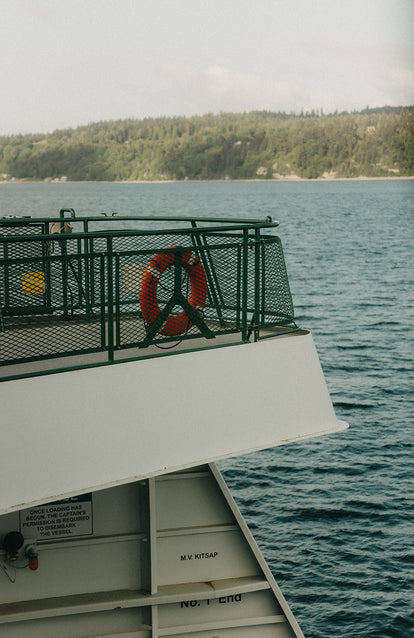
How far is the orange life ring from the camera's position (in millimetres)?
6898

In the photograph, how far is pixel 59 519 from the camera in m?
8.41

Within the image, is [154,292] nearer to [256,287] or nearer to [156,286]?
[156,286]

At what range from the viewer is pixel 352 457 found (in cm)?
2089

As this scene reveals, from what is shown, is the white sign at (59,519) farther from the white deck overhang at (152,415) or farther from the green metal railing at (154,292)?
the white deck overhang at (152,415)

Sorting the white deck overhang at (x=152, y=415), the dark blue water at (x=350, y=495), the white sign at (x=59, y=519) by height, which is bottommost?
the dark blue water at (x=350, y=495)

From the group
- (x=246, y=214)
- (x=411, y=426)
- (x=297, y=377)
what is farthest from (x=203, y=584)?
(x=246, y=214)

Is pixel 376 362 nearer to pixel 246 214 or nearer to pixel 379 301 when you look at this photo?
pixel 379 301

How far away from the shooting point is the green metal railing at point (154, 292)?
6.59 metres

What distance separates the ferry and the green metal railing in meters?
0.02

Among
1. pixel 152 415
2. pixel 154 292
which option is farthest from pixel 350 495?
pixel 152 415

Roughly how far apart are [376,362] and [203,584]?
23525mm

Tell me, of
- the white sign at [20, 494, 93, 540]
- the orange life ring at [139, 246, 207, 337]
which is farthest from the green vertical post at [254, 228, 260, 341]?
the white sign at [20, 494, 93, 540]

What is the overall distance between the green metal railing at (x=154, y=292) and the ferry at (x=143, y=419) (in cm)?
2

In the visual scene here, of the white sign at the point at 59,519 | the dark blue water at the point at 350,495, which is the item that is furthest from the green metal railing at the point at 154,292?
the dark blue water at the point at 350,495
